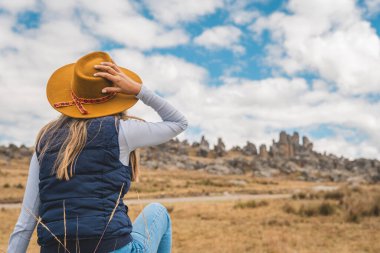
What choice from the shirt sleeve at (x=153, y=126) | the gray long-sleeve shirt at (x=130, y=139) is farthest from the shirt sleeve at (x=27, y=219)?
the shirt sleeve at (x=153, y=126)

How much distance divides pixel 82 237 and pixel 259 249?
22.4ft

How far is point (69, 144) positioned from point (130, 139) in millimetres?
305

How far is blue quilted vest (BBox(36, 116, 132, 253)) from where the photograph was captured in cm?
206

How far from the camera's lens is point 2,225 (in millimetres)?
12562

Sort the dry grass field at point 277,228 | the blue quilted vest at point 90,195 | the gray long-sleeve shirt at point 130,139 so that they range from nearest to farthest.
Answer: the blue quilted vest at point 90,195 < the gray long-sleeve shirt at point 130,139 < the dry grass field at point 277,228

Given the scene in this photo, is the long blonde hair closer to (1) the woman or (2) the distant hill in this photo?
(1) the woman

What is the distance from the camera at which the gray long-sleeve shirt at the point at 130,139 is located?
2.25 metres

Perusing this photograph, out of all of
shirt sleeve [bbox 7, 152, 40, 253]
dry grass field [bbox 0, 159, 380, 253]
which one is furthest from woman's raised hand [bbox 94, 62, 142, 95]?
dry grass field [bbox 0, 159, 380, 253]

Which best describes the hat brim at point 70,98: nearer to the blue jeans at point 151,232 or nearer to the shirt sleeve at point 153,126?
the shirt sleeve at point 153,126

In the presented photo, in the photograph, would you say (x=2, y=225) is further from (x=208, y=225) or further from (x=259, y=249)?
(x=259, y=249)

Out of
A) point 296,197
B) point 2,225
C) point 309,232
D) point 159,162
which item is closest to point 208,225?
point 309,232

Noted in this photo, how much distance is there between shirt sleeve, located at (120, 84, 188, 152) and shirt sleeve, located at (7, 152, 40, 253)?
538 millimetres

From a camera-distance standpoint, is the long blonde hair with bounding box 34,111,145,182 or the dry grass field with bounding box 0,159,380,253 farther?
the dry grass field with bounding box 0,159,380,253

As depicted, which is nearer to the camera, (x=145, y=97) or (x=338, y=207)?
(x=145, y=97)
